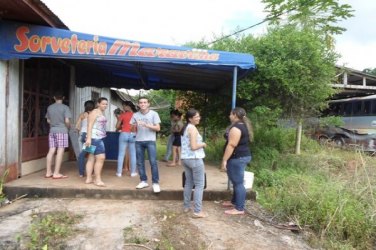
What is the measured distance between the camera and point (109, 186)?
648 cm

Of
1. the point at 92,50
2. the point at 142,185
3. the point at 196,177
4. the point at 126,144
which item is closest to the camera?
the point at 196,177

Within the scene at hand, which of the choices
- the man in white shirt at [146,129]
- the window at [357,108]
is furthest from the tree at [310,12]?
the man in white shirt at [146,129]

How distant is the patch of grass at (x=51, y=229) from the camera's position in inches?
167

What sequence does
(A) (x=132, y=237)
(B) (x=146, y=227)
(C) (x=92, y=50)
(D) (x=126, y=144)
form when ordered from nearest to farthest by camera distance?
1. (A) (x=132, y=237)
2. (B) (x=146, y=227)
3. (C) (x=92, y=50)
4. (D) (x=126, y=144)

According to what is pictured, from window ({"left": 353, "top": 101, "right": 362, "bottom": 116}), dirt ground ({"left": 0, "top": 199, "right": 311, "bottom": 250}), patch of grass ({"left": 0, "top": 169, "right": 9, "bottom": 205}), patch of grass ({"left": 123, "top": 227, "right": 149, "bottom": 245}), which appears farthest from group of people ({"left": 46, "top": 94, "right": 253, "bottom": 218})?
window ({"left": 353, "top": 101, "right": 362, "bottom": 116})

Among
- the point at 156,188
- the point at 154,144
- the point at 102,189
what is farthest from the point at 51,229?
the point at 154,144

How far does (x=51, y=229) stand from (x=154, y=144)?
2175 mm

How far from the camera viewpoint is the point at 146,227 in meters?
4.97

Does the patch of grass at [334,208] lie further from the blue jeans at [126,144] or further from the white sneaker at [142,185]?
the blue jeans at [126,144]

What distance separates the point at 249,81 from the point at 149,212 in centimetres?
491

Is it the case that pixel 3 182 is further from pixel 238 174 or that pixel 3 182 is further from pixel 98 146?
pixel 238 174

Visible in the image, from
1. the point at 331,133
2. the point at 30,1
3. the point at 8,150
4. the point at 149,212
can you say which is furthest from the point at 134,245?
the point at 331,133

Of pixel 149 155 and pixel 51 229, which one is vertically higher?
pixel 149 155

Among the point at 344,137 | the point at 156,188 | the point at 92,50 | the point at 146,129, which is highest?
the point at 92,50
